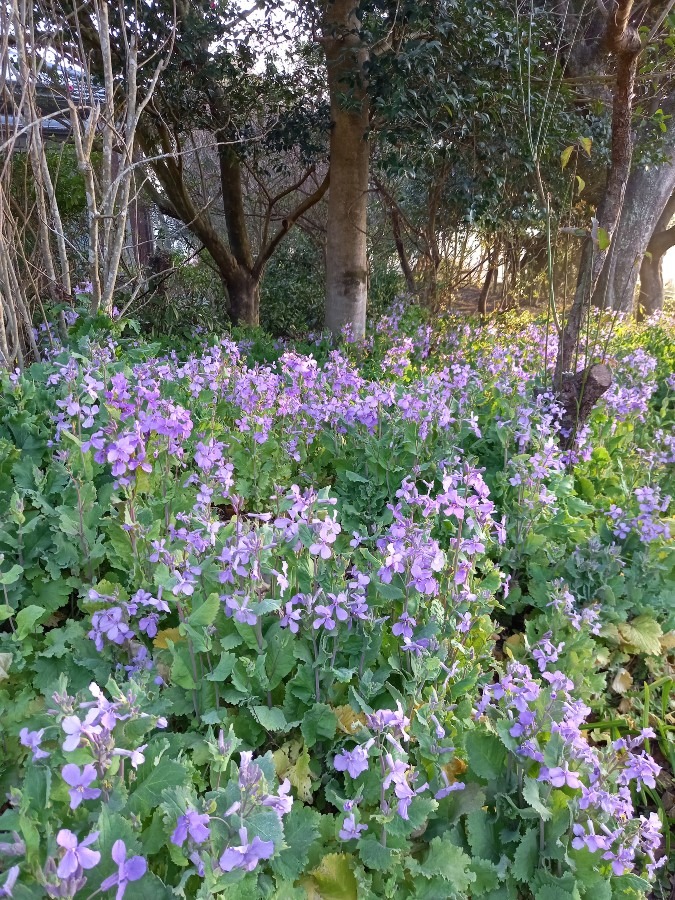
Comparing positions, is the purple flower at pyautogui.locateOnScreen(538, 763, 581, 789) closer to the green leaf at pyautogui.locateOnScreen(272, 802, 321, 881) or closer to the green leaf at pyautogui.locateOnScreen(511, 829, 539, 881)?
the green leaf at pyautogui.locateOnScreen(511, 829, 539, 881)

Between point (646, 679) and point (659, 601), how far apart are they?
33 cm

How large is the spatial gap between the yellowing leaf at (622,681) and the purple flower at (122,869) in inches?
79.0

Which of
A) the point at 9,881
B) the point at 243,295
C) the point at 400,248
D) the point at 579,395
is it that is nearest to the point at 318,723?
the point at 9,881

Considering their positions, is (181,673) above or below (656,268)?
below

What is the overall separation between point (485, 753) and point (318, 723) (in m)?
0.42

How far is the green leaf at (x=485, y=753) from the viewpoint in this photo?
1526 millimetres

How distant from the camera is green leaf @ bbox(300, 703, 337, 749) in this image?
5.23 ft

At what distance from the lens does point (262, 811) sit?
110 centimetres

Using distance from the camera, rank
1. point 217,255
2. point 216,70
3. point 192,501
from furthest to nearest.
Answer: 1. point 217,255
2. point 216,70
3. point 192,501

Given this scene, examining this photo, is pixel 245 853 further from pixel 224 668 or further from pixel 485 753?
pixel 485 753

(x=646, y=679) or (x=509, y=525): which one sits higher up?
(x=509, y=525)

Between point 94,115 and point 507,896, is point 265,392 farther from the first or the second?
A: point 507,896

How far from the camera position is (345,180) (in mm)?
6059

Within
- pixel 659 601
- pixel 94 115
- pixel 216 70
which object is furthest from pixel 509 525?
pixel 216 70
